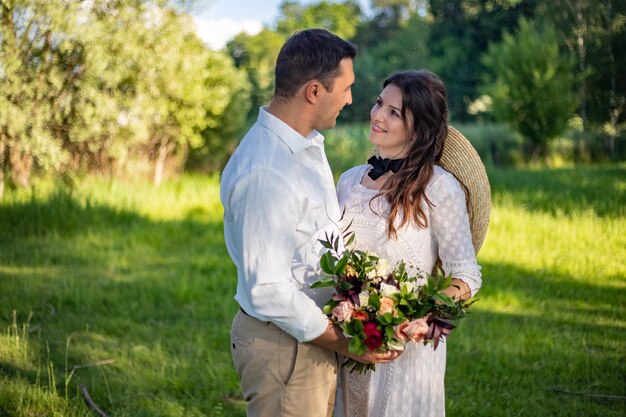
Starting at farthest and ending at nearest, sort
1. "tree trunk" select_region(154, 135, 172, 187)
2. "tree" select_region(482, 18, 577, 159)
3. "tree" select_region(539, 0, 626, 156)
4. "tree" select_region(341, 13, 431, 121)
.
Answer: "tree" select_region(341, 13, 431, 121) < "tree" select_region(482, 18, 577, 159) < "tree" select_region(539, 0, 626, 156) < "tree trunk" select_region(154, 135, 172, 187)

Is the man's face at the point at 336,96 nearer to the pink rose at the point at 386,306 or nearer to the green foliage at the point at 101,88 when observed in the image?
the pink rose at the point at 386,306

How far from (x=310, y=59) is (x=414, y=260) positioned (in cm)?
105

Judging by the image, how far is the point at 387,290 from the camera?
9.05 ft

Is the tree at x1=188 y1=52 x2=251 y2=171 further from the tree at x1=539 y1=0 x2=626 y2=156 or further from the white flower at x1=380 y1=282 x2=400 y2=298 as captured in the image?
the white flower at x1=380 y1=282 x2=400 y2=298

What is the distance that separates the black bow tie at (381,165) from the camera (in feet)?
11.2

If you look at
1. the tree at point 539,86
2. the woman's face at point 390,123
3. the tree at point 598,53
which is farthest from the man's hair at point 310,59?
the tree at point 539,86

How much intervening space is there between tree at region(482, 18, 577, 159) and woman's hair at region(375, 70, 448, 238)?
74.1 feet

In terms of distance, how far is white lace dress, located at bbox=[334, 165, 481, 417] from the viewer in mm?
3215

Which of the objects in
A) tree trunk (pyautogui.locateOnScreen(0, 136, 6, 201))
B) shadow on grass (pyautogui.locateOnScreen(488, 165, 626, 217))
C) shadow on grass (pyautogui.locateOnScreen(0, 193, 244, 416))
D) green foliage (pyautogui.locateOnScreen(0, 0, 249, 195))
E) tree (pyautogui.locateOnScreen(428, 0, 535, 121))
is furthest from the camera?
tree (pyautogui.locateOnScreen(428, 0, 535, 121))

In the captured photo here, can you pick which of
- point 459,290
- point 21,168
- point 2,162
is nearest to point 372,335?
point 459,290

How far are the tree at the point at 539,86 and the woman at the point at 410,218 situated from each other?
2261 centimetres

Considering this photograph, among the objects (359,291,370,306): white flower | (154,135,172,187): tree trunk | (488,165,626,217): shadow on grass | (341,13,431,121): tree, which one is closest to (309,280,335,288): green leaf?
(359,291,370,306): white flower

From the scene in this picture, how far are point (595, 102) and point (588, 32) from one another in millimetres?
2135

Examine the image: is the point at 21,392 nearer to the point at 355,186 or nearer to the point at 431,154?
the point at 355,186
